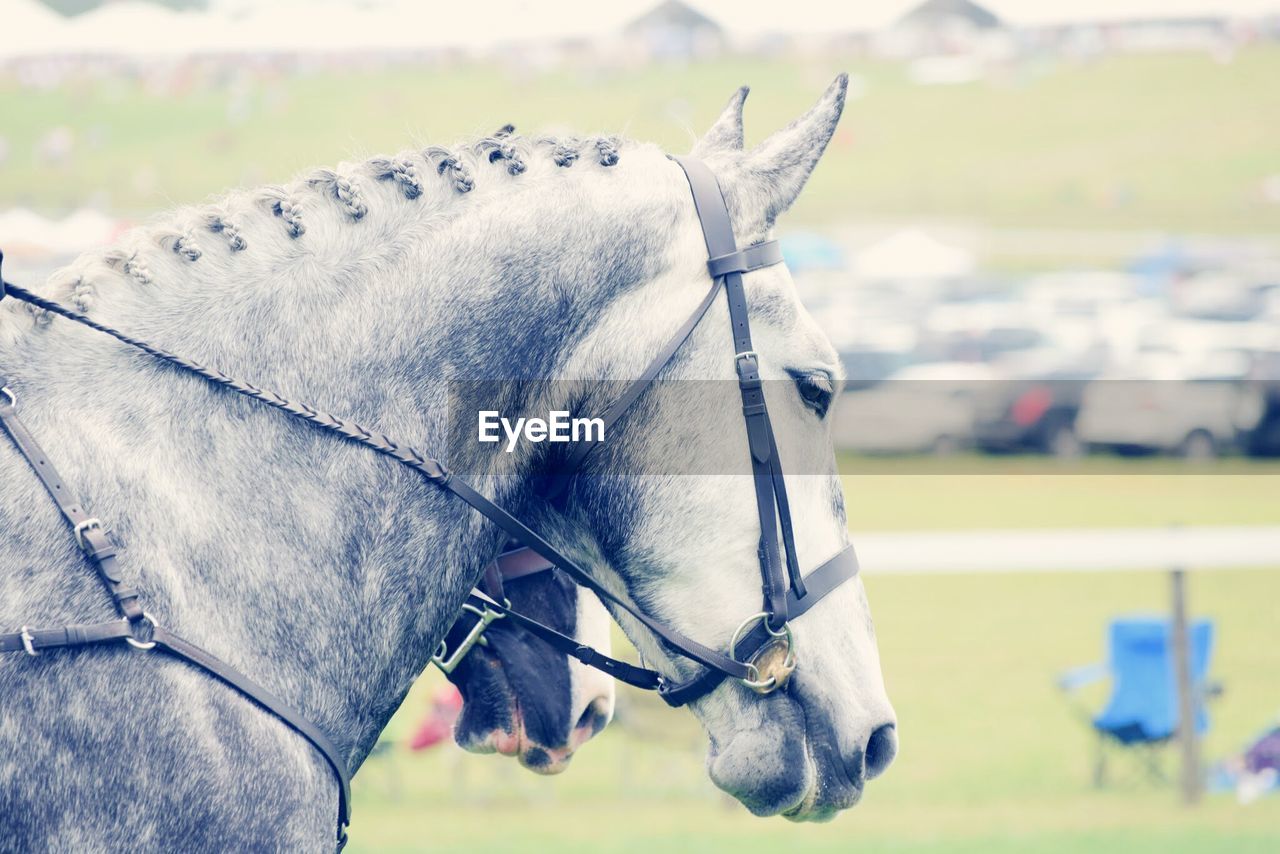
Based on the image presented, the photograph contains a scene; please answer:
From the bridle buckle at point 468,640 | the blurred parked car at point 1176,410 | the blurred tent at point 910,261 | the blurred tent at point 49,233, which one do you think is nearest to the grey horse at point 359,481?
the bridle buckle at point 468,640

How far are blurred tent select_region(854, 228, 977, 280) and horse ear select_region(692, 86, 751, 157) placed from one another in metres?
28.5

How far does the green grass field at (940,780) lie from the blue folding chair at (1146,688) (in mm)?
272

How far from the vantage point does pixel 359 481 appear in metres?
2.24

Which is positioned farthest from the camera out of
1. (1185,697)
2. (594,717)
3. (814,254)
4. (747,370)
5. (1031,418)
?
(814,254)

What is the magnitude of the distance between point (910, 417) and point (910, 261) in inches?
374

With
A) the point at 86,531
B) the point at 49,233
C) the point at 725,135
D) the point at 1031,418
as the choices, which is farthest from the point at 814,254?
the point at 86,531

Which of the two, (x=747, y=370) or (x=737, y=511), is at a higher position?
(x=747, y=370)

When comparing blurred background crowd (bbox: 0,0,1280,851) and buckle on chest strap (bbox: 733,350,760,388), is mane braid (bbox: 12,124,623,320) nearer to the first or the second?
blurred background crowd (bbox: 0,0,1280,851)

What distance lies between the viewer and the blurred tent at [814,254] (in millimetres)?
32344

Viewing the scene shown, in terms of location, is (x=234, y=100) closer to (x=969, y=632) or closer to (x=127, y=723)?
(x=969, y=632)

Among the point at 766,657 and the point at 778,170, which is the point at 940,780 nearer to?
the point at 766,657

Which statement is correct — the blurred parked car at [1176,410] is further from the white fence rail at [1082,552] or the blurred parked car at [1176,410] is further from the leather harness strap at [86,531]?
the leather harness strap at [86,531]

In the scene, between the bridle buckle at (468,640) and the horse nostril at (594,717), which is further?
the horse nostril at (594,717)

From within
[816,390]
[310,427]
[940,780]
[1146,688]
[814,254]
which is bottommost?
[814,254]
